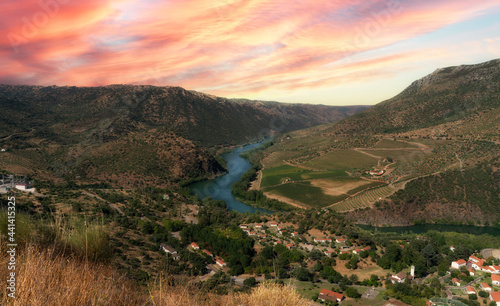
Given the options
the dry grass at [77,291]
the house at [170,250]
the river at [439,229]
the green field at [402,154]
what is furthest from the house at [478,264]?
the green field at [402,154]

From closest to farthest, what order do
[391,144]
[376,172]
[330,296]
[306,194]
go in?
[330,296], [306,194], [376,172], [391,144]

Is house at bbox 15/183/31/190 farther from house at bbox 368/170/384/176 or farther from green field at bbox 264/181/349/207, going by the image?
house at bbox 368/170/384/176

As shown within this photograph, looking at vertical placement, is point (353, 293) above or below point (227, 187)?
below

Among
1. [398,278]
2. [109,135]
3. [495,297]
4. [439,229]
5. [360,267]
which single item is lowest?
[439,229]

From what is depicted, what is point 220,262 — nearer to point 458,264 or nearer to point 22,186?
A: point 458,264

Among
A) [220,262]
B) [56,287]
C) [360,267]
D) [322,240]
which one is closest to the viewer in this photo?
[56,287]

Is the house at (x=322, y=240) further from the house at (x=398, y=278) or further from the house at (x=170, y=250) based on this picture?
the house at (x=170, y=250)

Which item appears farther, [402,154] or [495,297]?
[402,154]

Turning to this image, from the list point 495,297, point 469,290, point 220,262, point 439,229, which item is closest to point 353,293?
point 469,290
